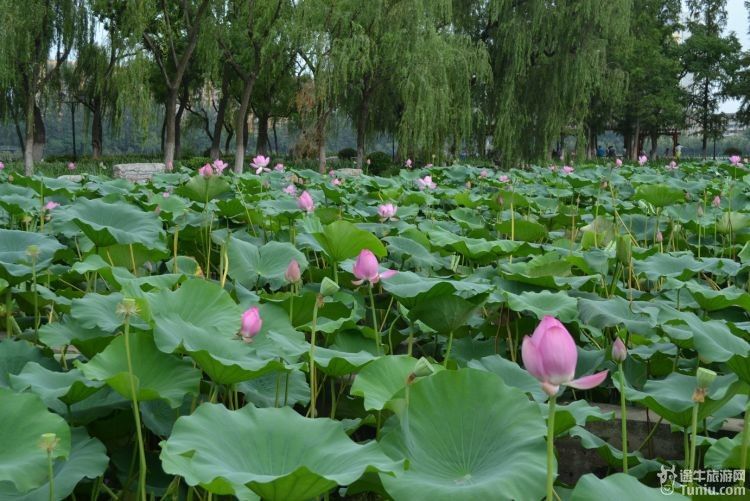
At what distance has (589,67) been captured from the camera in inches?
543

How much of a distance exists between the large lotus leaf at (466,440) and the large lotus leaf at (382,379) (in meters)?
0.13

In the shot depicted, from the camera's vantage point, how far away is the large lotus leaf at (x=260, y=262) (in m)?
1.82

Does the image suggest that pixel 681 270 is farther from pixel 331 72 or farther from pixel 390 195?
pixel 331 72

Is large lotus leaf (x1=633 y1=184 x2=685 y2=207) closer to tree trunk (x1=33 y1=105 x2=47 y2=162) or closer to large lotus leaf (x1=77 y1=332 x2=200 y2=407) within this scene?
large lotus leaf (x1=77 y1=332 x2=200 y2=407)

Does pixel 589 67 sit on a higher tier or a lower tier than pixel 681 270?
higher

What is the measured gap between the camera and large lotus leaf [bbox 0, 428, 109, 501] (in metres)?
0.90

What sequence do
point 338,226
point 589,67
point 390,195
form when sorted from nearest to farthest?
1. point 338,226
2. point 390,195
3. point 589,67

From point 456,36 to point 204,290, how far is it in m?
13.6

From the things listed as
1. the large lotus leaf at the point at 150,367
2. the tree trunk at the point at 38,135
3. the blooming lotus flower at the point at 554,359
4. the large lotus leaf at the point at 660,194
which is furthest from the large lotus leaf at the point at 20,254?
the tree trunk at the point at 38,135

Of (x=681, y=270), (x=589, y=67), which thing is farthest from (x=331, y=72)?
(x=681, y=270)

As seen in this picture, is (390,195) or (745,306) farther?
(390,195)

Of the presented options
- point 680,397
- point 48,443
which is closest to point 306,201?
point 680,397

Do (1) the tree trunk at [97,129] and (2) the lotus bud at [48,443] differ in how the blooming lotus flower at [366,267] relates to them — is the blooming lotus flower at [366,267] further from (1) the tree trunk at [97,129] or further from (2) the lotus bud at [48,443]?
(1) the tree trunk at [97,129]

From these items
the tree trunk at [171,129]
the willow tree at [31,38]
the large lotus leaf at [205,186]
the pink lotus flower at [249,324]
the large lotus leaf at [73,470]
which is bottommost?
the large lotus leaf at [73,470]
